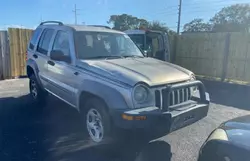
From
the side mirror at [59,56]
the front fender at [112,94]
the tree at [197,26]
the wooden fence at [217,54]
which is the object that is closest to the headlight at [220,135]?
the front fender at [112,94]

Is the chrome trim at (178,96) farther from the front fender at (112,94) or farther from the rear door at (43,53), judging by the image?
the rear door at (43,53)

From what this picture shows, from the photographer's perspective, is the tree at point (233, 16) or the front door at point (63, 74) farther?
the tree at point (233, 16)

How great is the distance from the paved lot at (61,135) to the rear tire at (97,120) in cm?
21

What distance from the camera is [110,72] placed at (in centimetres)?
376

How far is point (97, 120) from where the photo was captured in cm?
402

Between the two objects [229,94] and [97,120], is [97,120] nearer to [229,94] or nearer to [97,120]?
[97,120]

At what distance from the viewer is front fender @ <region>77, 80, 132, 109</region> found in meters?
3.43

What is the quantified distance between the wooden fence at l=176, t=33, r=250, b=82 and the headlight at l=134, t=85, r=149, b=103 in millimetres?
7432

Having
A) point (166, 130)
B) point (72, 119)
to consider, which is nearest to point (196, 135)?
point (166, 130)

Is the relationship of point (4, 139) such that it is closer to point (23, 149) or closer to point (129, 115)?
point (23, 149)

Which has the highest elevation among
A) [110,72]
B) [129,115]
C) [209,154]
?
[110,72]

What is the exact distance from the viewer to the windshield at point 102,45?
456cm

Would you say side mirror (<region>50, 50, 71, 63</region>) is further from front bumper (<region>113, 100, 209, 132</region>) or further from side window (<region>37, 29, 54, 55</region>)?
front bumper (<region>113, 100, 209, 132</region>)

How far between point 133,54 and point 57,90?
1811 millimetres
